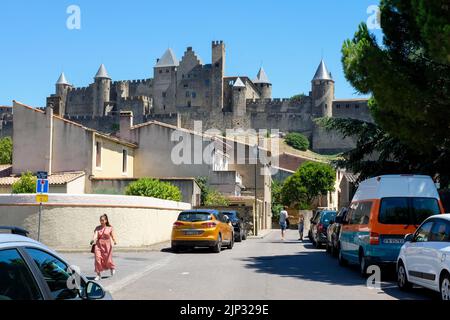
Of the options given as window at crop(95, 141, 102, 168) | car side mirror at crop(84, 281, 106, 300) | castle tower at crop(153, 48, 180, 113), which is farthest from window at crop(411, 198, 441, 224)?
castle tower at crop(153, 48, 180, 113)

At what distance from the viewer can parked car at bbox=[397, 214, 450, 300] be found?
378 inches

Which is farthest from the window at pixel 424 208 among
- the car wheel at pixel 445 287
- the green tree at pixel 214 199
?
the green tree at pixel 214 199

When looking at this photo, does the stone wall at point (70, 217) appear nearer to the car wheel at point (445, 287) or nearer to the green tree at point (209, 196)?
the car wheel at point (445, 287)

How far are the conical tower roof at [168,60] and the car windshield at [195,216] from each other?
104 m

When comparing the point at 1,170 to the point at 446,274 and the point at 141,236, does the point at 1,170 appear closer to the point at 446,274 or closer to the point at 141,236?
the point at 141,236

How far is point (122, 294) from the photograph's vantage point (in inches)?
431

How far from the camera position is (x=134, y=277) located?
1370cm

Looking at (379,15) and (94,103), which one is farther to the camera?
(94,103)

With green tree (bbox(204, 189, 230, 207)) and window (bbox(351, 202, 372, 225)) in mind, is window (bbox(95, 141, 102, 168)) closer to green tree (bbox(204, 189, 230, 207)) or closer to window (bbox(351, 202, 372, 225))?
green tree (bbox(204, 189, 230, 207))

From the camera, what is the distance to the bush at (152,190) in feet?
107

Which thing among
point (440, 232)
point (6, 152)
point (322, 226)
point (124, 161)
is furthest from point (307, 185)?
point (440, 232)

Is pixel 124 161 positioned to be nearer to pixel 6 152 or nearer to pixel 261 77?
pixel 6 152
